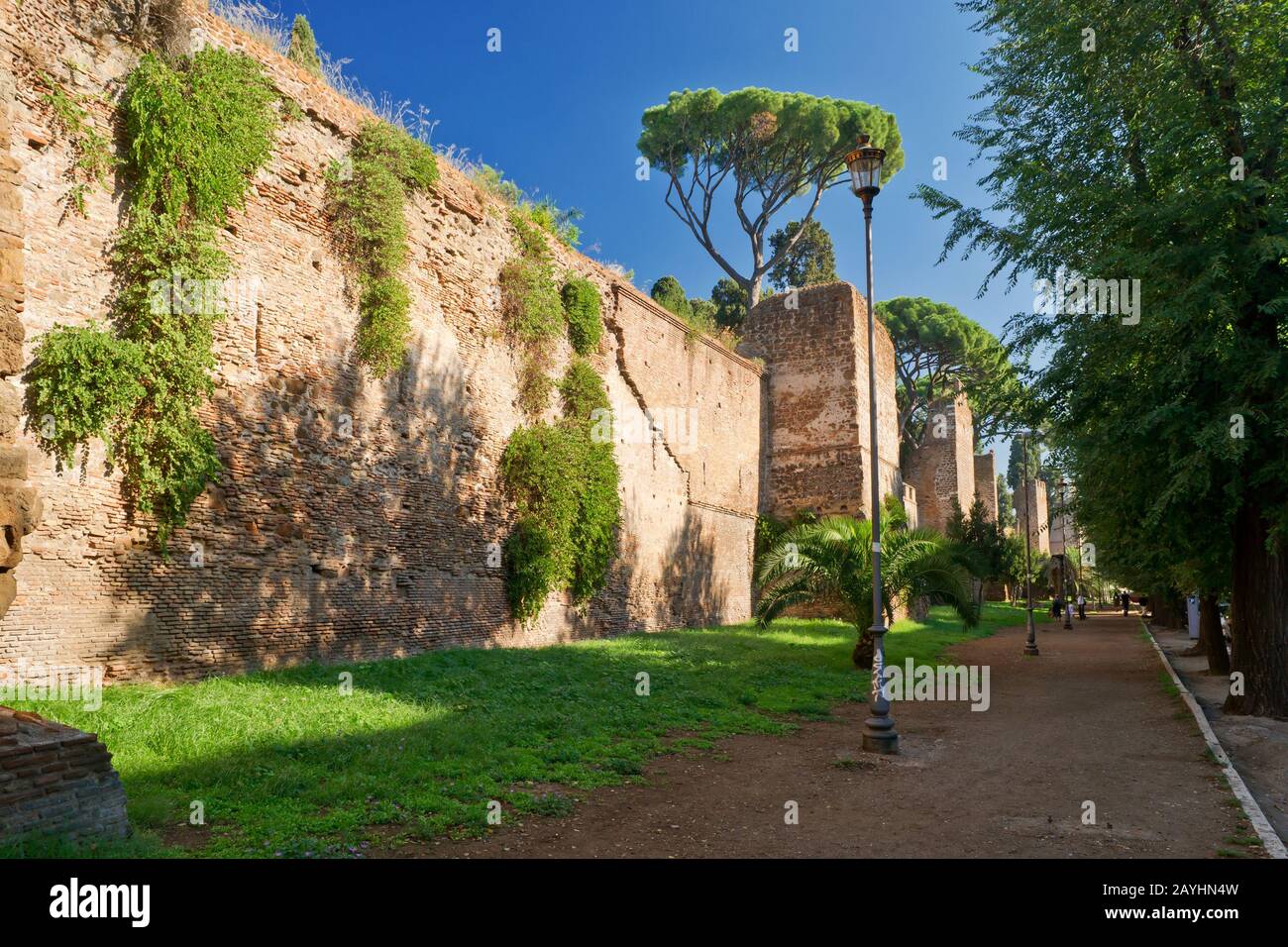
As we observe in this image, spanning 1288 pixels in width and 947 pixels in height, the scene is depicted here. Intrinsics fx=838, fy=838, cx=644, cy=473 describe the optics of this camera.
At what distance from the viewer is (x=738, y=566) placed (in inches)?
903

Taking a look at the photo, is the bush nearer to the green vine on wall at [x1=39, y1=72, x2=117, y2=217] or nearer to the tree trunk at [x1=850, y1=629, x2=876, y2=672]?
the green vine on wall at [x1=39, y1=72, x2=117, y2=217]

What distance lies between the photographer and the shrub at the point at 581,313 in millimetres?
16422

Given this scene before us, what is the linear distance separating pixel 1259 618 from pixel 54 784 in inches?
485

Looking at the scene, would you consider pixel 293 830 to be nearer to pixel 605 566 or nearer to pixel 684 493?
pixel 605 566

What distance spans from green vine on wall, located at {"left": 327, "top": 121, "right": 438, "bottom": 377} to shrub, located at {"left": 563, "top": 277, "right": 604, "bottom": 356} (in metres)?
4.81

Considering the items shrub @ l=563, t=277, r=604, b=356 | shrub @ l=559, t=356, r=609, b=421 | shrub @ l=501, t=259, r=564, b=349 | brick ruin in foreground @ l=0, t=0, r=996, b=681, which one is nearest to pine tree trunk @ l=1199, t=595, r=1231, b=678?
brick ruin in foreground @ l=0, t=0, r=996, b=681

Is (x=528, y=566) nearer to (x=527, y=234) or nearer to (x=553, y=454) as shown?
(x=553, y=454)

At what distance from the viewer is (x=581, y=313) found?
1648 centimetres

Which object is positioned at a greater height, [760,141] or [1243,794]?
[760,141]

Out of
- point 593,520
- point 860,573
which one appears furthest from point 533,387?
point 860,573

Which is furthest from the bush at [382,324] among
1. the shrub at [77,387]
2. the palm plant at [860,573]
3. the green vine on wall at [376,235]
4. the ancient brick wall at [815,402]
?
the ancient brick wall at [815,402]

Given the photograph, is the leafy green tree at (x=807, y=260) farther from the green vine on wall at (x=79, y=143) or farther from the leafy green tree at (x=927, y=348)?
the green vine on wall at (x=79, y=143)
